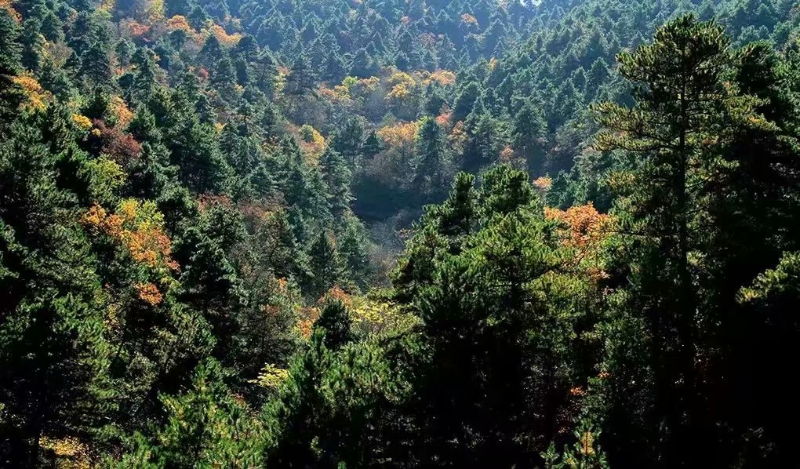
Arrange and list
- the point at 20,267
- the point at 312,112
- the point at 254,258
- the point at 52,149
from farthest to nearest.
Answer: the point at 312,112, the point at 254,258, the point at 52,149, the point at 20,267

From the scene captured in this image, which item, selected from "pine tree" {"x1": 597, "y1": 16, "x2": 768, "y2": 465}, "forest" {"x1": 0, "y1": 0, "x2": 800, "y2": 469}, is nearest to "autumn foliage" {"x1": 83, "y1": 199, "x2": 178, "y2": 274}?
"forest" {"x1": 0, "y1": 0, "x2": 800, "y2": 469}

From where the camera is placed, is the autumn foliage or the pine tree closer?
the pine tree

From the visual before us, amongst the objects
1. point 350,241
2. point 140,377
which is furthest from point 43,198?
point 350,241

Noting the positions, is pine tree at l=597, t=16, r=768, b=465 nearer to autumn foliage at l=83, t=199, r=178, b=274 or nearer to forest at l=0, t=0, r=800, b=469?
forest at l=0, t=0, r=800, b=469

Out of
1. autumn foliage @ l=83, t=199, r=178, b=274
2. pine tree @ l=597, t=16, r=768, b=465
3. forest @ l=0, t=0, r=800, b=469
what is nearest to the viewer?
forest @ l=0, t=0, r=800, b=469

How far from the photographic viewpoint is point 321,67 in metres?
138

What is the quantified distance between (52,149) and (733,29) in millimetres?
91554

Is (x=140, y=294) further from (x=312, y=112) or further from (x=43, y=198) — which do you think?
(x=312, y=112)

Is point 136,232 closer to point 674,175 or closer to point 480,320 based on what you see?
point 480,320

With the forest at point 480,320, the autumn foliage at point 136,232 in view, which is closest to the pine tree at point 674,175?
the forest at point 480,320

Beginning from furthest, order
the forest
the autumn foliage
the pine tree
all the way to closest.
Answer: the autumn foliage → the pine tree → the forest

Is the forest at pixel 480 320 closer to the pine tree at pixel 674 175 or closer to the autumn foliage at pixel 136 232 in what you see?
the pine tree at pixel 674 175

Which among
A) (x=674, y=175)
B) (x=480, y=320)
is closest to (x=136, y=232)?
(x=480, y=320)

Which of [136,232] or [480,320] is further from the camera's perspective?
[136,232]
